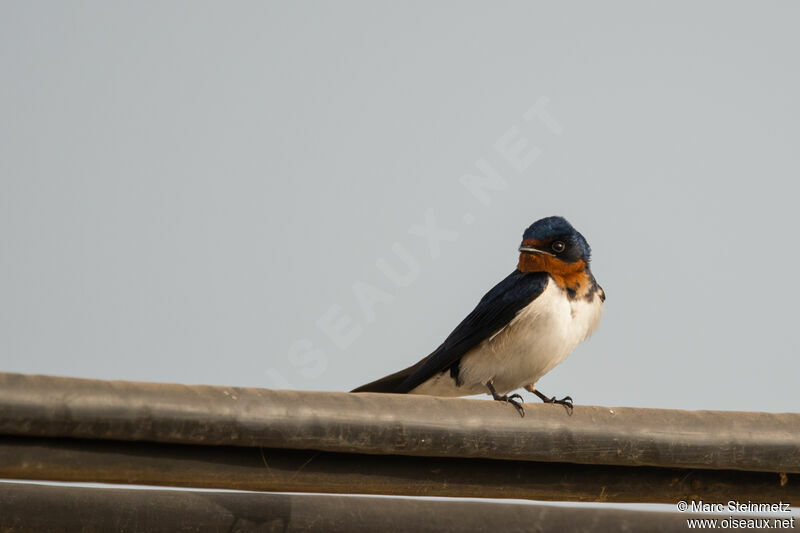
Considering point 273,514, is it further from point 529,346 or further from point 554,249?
point 554,249

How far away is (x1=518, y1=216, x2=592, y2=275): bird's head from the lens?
17.2 feet

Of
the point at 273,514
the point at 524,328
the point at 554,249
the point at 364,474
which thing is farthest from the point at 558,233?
the point at 273,514

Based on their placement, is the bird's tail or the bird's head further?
the bird's head

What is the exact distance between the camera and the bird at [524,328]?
5.00 meters

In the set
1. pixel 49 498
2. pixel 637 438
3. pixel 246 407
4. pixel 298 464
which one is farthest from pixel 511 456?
pixel 49 498

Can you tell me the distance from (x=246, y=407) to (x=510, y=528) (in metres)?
0.70

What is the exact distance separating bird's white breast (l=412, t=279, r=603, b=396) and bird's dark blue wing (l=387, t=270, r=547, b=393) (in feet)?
0.12

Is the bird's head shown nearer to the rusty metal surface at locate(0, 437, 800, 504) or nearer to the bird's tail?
the bird's tail

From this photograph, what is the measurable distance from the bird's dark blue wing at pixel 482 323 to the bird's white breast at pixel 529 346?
0.04 metres

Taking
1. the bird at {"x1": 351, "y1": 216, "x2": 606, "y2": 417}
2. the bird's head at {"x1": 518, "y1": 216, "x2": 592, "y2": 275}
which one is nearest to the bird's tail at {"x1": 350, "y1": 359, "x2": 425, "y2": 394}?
the bird at {"x1": 351, "y1": 216, "x2": 606, "y2": 417}

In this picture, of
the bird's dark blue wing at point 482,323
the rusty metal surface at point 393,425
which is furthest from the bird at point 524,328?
the rusty metal surface at point 393,425

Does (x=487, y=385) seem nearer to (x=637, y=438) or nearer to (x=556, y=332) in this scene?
(x=556, y=332)

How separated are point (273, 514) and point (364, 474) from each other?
241 millimetres

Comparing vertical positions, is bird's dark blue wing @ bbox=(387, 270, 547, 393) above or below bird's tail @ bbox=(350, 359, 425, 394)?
above
